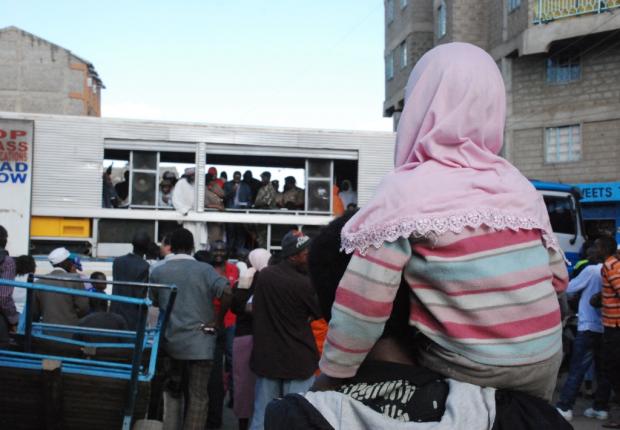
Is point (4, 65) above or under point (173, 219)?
above

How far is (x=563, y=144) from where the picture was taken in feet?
101

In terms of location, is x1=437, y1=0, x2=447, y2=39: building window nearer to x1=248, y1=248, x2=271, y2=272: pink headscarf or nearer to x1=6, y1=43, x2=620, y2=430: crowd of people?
x1=248, y1=248, x2=271, y2=272: pink headscarf

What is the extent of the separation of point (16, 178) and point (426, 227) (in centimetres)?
1571

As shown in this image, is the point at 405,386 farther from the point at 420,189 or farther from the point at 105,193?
the point at 105,193

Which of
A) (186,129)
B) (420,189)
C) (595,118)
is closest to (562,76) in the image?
(595,118)

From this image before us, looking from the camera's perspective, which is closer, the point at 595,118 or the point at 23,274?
the point at 23,274

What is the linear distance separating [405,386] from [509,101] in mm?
31105

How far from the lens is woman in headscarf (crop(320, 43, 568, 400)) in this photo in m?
2.10

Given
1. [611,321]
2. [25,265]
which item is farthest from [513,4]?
[25,265]

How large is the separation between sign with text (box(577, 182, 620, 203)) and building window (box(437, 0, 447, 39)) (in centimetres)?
1042

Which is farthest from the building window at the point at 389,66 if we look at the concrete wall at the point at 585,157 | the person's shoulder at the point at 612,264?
the person's shoulder at the point at 612,264

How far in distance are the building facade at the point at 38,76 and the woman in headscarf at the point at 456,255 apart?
50277 millimetres

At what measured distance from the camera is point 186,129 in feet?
58.4

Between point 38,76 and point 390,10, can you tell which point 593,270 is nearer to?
point 390,10
